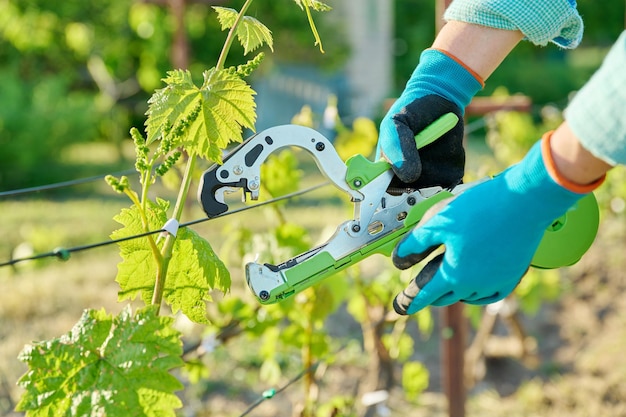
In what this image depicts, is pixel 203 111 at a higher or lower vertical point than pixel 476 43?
higher

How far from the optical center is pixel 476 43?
5.00 ft

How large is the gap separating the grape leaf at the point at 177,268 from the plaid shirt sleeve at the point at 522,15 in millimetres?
Result: 611

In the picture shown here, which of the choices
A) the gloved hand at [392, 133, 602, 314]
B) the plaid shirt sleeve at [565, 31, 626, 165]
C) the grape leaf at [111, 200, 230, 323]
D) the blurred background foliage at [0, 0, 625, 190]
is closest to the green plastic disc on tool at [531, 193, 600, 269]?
the gloved hand at [392, 133, 602, 314]

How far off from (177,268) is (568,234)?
616 millimetres

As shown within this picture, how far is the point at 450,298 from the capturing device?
127 centimetres

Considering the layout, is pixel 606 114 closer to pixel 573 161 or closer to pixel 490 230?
pixel 573 161

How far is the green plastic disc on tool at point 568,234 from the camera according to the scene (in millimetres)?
1376

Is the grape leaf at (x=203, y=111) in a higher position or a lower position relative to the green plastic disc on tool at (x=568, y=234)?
higher

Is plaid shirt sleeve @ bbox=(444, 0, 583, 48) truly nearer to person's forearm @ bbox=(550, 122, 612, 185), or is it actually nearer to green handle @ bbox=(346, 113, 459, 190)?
green handle @ bbox=(346, 113, 459, 190)

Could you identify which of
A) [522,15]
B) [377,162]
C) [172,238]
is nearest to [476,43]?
[522,15]

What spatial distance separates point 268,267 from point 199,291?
0.11 meters

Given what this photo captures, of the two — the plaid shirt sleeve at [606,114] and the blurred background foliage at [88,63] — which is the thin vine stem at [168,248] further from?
the blurred background foliage at [88,63]

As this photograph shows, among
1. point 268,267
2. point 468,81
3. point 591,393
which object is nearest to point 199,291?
point 268,267

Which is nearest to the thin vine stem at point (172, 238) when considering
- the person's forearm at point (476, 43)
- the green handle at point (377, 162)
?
the green handle at point (377, 162)
